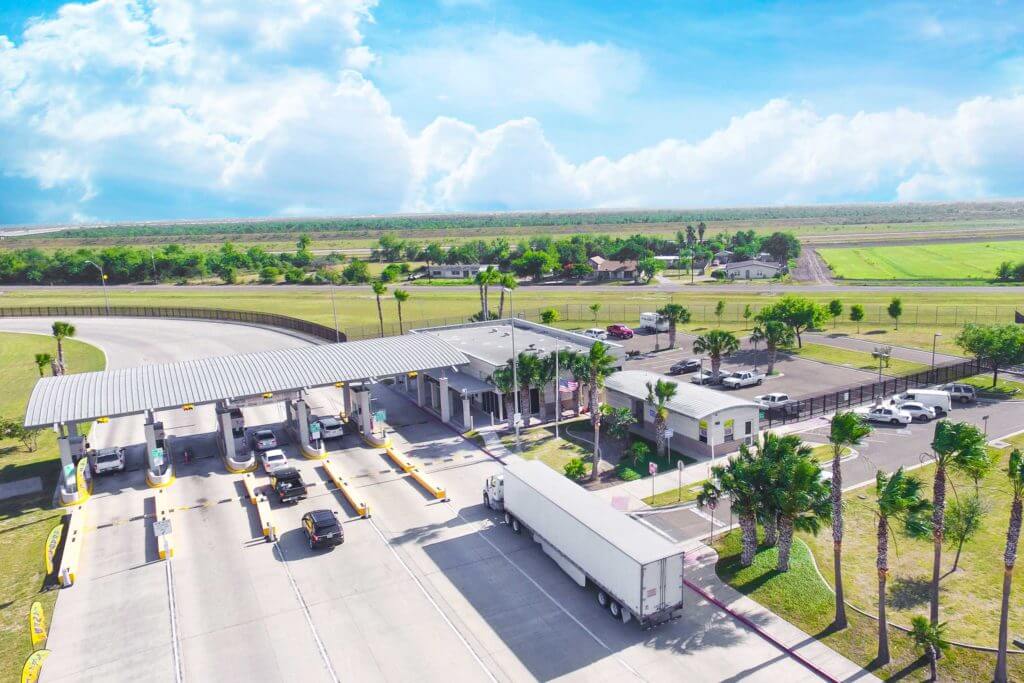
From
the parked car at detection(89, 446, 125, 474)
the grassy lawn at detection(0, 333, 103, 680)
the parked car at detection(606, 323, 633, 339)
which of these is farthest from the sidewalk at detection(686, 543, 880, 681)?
the parked car at detection(606, 323, 633, 339)

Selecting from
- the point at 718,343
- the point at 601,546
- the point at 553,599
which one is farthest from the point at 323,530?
the point at 718,343

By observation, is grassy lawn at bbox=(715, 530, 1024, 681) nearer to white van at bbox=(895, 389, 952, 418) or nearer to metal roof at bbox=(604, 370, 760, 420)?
metal roof at bbox=(604, 370, 760, 420)

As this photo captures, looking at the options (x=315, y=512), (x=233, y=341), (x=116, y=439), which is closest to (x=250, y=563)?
(x=315, y=512)

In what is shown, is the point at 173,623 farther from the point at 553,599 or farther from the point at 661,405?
the point at 661,405

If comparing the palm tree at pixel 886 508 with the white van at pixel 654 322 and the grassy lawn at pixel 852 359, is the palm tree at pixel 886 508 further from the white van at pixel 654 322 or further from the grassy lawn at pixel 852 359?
the white van at pixel 654 322

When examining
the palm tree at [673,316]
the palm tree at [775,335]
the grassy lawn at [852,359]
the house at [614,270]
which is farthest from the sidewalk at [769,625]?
the house at [614,270]

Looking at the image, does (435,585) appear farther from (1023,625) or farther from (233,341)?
(233,341)
